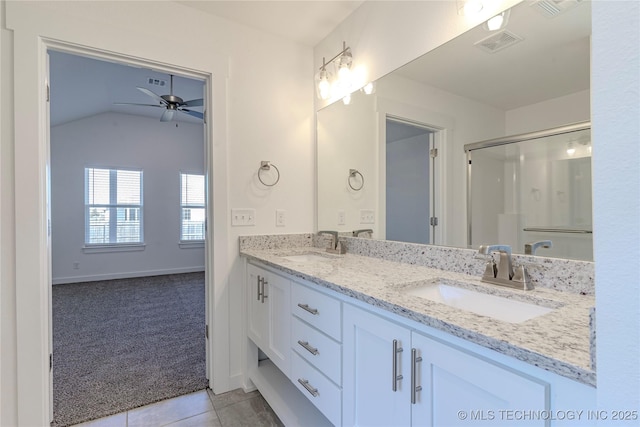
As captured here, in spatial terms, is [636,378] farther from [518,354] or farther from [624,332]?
[518,354]

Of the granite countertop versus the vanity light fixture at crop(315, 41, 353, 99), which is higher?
the vanity light fixture at crop(315, 41, 353, 99)

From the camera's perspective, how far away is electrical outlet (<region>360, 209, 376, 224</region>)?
1.96 meters

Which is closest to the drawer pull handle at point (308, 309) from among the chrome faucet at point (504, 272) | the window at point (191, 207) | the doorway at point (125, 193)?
the chrome faucet at point (504, 272)

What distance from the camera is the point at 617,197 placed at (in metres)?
0.42

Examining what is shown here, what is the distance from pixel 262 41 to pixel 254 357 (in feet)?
7.15

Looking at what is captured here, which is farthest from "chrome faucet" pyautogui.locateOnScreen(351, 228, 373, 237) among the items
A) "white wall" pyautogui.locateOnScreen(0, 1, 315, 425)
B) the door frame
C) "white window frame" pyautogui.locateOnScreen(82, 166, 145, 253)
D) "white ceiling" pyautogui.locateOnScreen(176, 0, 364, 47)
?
"white window frame" pyautogui.locateOnScreen(82, 166, 145, 253)

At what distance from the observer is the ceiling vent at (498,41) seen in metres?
1.20

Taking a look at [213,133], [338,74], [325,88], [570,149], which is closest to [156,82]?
[213,133]

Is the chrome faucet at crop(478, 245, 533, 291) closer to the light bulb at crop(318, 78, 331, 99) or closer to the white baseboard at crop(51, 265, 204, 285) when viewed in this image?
the light bulb at crop(318, 78, 331, 99)

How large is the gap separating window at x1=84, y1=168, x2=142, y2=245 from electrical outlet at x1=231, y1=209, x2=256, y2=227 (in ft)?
14.1

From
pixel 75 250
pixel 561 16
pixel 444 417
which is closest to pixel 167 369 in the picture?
pixel 444 417

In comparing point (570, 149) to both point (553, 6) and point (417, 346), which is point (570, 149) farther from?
point (417, 346)

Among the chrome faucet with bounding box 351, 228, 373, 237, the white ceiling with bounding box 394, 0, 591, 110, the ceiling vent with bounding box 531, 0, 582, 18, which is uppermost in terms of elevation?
the ceiling vent with bounding box 531, 0, 582, 18

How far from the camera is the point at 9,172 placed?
1437mm
